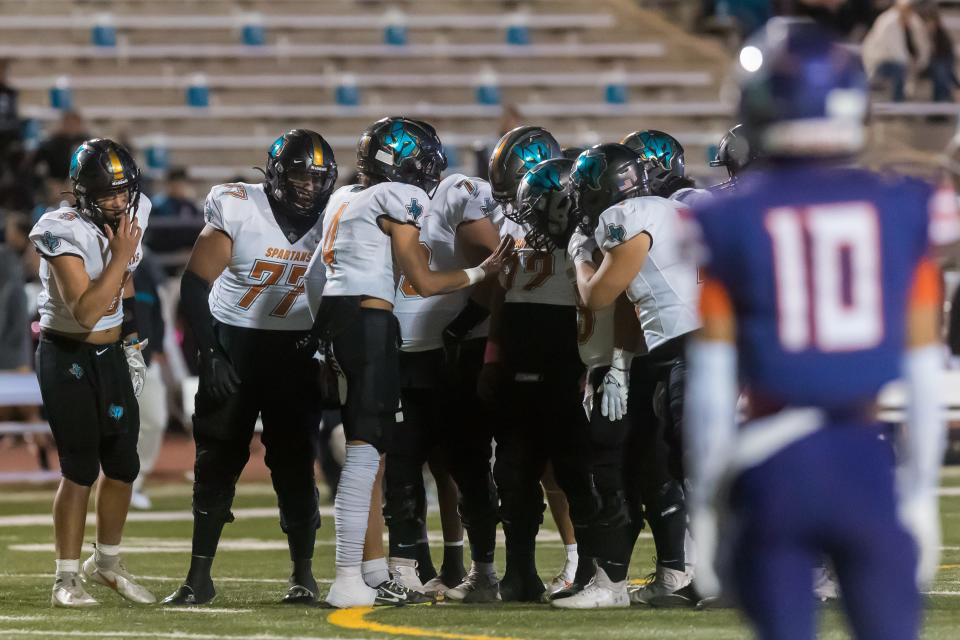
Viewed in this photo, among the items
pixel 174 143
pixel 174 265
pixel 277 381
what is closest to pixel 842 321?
pixel 277 381

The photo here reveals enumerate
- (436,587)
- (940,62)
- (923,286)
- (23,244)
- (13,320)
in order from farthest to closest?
(940,62), (23,244), (13,320), (436,587), (923,286)

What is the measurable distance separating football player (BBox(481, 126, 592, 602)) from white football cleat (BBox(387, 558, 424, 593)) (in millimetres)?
330

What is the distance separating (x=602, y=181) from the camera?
6.07 metres

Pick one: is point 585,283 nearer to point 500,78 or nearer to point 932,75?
point 932,75

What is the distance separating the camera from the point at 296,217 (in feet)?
21.2

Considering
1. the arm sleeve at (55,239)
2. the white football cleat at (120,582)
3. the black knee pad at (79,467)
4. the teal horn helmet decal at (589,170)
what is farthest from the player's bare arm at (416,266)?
the white football cleat at (120,582)

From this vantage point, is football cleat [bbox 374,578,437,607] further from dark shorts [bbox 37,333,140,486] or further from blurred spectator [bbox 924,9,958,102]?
blurred spectator [bbox 924,9,958,102]

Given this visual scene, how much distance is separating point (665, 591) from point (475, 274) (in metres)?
1.31

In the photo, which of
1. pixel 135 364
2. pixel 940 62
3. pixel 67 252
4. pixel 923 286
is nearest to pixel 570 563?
pixel 135 364

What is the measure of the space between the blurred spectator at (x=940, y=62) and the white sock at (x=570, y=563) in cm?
1047

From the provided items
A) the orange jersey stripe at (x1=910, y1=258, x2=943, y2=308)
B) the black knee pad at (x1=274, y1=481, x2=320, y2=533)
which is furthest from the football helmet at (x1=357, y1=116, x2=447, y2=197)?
the orange jersey stripe at (x1=910, y1=258, x2=943, y2=308)

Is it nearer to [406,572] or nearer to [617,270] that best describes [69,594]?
[406,572]

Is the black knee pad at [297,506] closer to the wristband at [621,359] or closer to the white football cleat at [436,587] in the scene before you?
the white football cleat at [436,587]

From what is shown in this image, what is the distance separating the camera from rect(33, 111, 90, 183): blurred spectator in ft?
48.6
